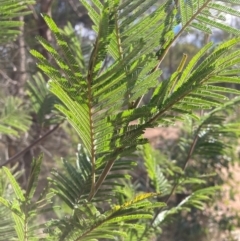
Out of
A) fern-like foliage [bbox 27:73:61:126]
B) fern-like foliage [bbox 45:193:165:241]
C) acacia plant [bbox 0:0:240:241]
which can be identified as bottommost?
fern-like foliage [bbox 45:193:165:241]

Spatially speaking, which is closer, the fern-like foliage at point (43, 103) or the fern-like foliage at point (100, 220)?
the fern-like foliage at point (100, 220)

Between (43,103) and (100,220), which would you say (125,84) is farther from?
(43,103)

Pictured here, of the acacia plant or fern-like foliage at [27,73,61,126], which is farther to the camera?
fern-like foliage at [27,73,61,126]

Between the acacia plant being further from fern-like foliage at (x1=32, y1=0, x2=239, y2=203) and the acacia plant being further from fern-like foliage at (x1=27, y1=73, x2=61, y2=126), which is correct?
fern-like foliage at (x1=27, y1=73, x2=61, y2=126)

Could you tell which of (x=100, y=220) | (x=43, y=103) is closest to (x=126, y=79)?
(x=100, y=220)

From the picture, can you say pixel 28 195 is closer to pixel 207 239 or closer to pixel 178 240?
pixel 178 240

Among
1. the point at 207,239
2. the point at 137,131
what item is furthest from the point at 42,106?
the point at 207,239

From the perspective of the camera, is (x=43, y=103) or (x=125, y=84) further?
(x=43, y=103)

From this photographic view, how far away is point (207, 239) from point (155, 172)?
14.1ft

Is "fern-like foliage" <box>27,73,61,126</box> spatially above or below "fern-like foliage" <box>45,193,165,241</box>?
above

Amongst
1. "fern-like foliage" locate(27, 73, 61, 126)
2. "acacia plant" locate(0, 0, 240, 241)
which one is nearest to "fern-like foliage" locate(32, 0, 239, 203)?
"acacia plant" locate(0, 0, 240, 241)

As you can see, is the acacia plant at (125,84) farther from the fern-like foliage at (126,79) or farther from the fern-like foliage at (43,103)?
the fern-like foliage at (43,103)

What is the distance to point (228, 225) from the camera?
16.0ft

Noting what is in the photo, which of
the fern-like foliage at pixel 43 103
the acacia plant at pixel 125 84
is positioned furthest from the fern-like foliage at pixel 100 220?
the fern-like foliage at pixel 43 103
